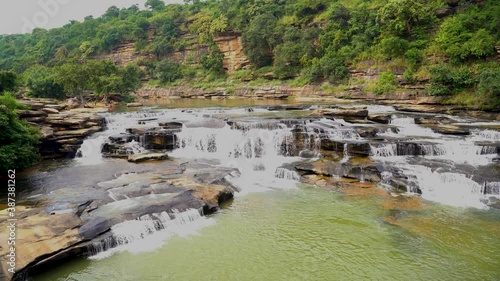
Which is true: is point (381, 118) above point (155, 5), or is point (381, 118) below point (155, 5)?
below

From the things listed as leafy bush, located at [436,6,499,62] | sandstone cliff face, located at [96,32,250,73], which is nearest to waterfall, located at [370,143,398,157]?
leafy bush, located at [436,6,499,62]

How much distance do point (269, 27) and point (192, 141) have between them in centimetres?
3163

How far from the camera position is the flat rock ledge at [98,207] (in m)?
7.48

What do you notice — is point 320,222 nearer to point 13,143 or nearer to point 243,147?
point 243,147

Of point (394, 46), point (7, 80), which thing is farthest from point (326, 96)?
point (7, 80)

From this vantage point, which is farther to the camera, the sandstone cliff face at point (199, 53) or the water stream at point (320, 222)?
the sandstone cliff face at point (199, 53)

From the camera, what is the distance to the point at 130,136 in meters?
17.8

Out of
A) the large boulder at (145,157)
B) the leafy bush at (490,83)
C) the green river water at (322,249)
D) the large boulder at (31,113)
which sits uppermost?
the leafy bush at (490,83)

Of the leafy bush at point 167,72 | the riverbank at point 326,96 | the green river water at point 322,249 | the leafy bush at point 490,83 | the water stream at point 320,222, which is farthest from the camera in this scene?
the leafy bush at point 167,72

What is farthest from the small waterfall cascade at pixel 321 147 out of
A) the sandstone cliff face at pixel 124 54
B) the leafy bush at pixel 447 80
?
the sandstone cliff face at pixel 124 54

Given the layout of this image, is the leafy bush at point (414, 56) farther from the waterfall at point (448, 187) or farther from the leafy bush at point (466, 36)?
the waterfall at point (448, 187)

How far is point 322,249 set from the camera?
8234 millimetres

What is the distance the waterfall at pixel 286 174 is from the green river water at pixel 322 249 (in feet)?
9.39

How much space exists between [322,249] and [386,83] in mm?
24815
